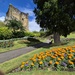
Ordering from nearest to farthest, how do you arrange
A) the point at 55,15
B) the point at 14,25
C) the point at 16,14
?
1. the point at 55,15
2. the point at 14,25
3. the point at 16,14

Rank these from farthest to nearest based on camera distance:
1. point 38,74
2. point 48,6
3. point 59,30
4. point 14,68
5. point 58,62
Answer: point 59,30, point 48,6, point 14,68, point 58,62, point 38,74

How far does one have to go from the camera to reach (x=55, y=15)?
67.1 ft

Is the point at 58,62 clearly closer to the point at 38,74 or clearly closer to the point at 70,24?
the point at 38,74

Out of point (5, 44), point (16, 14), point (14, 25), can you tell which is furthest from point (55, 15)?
point (16, 14)

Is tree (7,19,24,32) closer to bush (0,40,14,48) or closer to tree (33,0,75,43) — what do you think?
bush (0,40,14,48)

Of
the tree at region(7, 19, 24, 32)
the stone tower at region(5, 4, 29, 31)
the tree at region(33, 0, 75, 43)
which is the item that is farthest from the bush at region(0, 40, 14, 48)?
the stone tower at region(5, 4, 29, 31)

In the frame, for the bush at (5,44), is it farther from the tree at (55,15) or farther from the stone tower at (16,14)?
the stone tower at (16,14)

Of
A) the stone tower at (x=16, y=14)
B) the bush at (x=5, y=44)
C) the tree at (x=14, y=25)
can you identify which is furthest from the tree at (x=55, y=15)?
the stone tower at (x=16, y=14)

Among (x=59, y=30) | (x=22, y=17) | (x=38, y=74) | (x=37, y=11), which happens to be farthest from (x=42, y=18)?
(x=22, y=17)

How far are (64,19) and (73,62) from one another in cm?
1313

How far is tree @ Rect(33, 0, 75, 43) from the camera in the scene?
20.6m

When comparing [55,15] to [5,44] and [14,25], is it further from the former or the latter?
[14,25]

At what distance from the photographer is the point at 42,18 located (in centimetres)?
2239

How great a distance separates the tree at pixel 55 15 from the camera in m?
20.6
